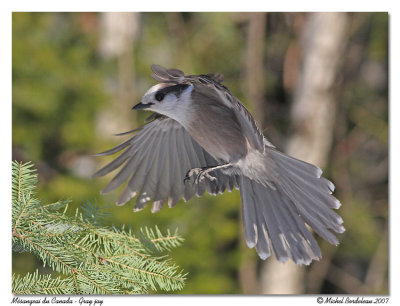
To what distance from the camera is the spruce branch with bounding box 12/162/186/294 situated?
1507 millimetres

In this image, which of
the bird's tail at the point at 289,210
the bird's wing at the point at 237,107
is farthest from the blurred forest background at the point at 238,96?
the bird's wing at the point at 237,107

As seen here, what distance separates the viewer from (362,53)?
4.13 meters

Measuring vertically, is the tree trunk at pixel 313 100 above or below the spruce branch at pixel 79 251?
above

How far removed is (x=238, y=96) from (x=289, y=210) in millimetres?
1424

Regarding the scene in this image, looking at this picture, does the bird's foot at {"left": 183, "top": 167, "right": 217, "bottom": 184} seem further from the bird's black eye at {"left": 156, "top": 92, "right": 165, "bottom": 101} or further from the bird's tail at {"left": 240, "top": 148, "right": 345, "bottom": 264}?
the bird's black eye at {"left": 156, "top": 92, "right": 165, "bottom": 101}

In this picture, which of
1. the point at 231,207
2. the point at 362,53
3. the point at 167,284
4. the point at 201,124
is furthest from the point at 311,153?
the point at 167,284

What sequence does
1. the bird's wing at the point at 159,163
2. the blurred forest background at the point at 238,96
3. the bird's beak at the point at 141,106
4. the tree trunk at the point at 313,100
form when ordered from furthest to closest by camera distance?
the tree trunk at the point at 313,100
the blurred forest background at the point at 238,96
the bird's wing at the point at 159,163
the bird's beak at the point at 141,106

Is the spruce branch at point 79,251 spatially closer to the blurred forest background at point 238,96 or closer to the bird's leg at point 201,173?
the bird's leg at point 201,173

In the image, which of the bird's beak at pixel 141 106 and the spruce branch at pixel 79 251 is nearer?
the spruce branch at pixel 79 251

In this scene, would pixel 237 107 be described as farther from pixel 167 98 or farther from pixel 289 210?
pixel 289 210

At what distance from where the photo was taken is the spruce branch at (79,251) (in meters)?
1.51

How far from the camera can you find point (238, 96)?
3.24 meters

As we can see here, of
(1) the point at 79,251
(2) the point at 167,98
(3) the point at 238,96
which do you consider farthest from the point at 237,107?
(3) the point at 238,96

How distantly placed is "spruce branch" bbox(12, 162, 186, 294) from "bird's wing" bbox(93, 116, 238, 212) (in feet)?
1.38
